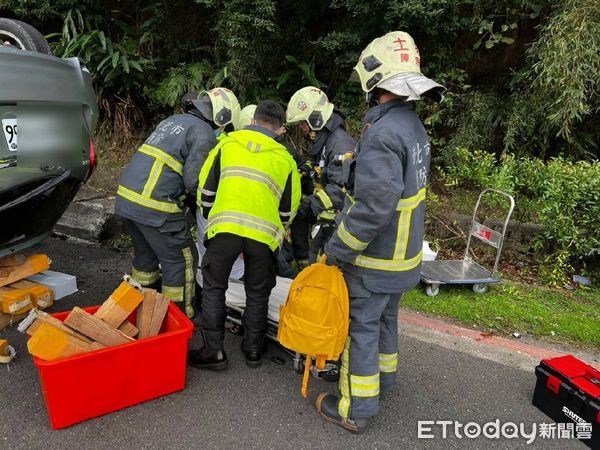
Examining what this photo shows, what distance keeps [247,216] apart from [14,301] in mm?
1885

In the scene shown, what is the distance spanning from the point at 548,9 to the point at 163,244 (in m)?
5.51

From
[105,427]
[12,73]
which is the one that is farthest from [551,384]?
[12,73]

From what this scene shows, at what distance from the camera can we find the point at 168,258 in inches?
138

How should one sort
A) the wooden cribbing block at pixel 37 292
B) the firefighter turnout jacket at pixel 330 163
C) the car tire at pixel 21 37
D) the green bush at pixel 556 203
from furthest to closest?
the green bush at pixel 556 203, the firefighter turnout jacket at pixel 330 163, the car tire at pixel 21 37, the wooden cribbing block at pixel 37 292

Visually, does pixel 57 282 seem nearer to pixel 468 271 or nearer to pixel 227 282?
pixel 227 282

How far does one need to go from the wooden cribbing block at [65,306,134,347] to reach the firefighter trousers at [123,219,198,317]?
0.96m

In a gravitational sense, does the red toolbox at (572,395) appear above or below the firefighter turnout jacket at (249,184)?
below

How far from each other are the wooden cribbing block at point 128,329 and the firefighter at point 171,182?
0.81m

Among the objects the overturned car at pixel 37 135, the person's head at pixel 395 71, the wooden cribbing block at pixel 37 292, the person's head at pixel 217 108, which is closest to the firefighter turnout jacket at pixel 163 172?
the person's head at pixel 217 108

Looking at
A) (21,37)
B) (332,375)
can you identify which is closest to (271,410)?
(332,375)

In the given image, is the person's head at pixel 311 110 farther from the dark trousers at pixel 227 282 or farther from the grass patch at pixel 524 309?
the grass patch at pixel 524 309

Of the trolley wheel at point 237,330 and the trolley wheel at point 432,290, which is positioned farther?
the trolley wheel at point 432,290

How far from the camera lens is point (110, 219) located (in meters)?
5.32

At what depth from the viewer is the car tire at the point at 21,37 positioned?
12.2 feet
